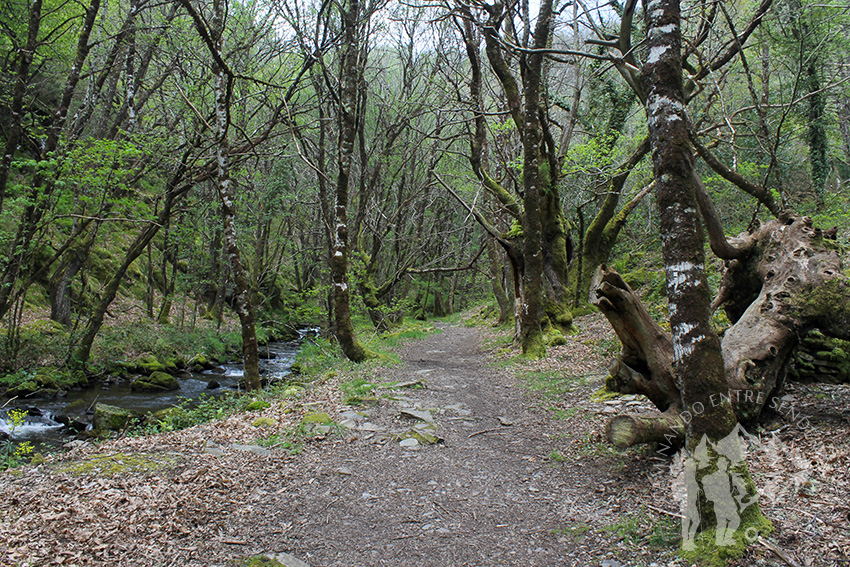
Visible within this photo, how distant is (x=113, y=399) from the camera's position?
10656 mm

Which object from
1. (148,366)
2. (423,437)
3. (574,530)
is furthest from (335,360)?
(574,530)

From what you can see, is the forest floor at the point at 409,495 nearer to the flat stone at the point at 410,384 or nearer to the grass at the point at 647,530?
the grass at the point at 647,530

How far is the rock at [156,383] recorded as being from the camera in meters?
11.8

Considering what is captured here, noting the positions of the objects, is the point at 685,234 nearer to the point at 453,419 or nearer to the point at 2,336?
the point at 453,419

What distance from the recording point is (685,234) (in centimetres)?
295

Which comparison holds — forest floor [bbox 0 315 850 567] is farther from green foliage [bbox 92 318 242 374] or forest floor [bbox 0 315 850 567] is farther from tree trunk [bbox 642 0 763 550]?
green foliage [bbox 92 318 242 374]

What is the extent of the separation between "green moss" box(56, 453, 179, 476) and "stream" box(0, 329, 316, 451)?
7.83 feet

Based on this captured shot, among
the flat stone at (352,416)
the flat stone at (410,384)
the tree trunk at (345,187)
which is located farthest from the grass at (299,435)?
the tree trunk at (345,187)

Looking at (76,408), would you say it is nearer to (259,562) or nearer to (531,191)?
(259,562)

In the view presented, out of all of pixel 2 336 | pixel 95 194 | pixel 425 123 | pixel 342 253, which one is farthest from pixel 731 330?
pixel 425 123

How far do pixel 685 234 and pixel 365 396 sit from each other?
5.80 metres

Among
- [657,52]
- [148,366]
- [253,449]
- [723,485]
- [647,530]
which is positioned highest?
[657,52]

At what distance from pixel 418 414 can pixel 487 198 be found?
558 inches

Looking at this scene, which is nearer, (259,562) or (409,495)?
(259,562)
